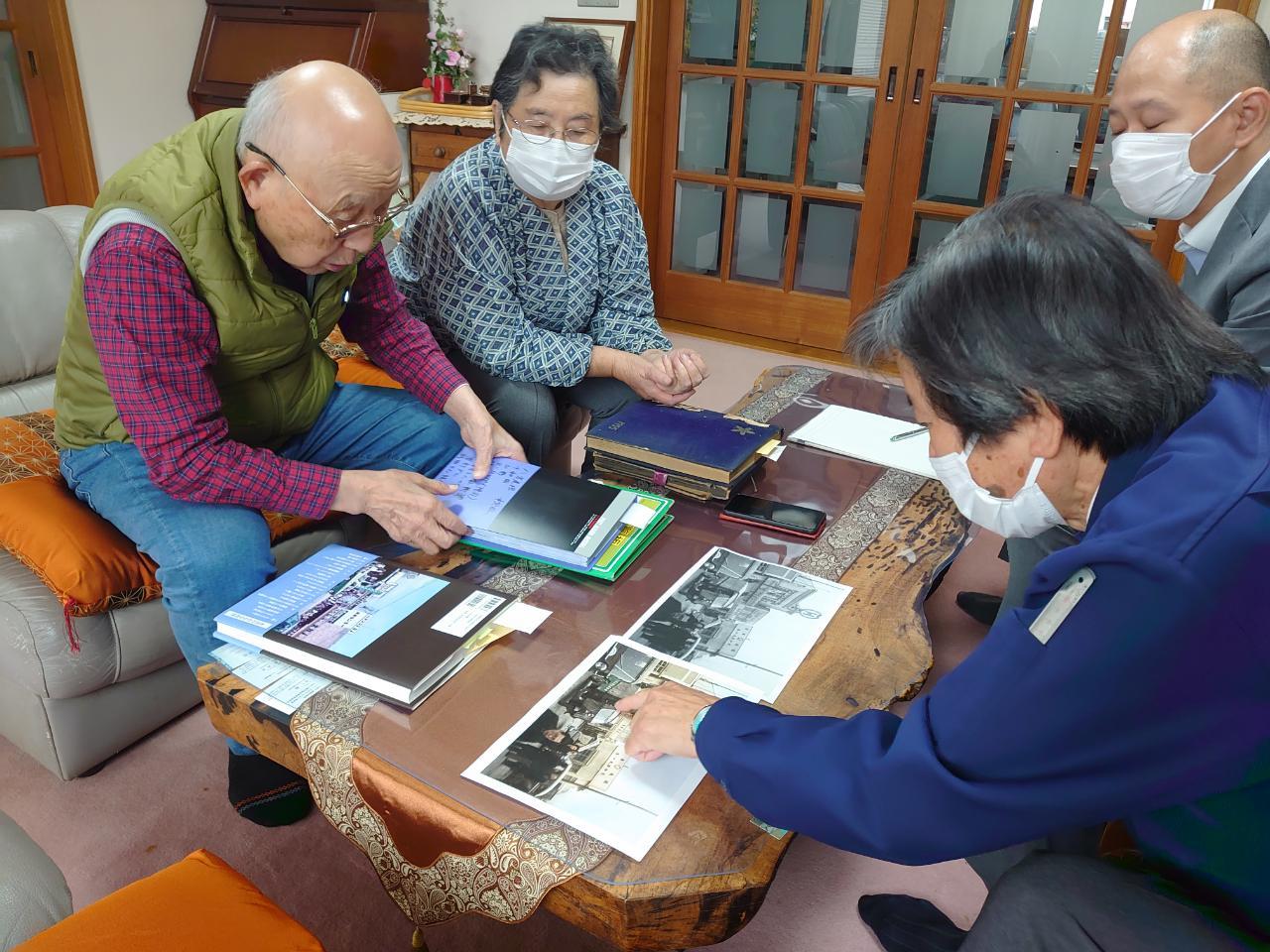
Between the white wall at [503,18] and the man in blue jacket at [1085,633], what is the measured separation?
3076 mm

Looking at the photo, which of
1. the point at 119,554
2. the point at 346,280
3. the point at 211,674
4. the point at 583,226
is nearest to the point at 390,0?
the point at 583,226

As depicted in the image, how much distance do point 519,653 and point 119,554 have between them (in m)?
0.76

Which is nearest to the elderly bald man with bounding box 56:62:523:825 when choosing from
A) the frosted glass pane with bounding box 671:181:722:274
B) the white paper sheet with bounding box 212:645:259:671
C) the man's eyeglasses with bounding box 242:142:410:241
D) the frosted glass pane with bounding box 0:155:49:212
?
the man's eyeglasses with bounding box 242:142:410:241

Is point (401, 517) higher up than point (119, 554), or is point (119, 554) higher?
point (401, 517)

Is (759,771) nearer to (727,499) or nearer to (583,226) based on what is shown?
(727,499)

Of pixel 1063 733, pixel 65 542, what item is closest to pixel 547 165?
pixel 65 542

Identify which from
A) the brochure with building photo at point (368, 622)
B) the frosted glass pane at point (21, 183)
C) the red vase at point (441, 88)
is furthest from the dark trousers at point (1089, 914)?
the frosted glass pane at point (21, 183)

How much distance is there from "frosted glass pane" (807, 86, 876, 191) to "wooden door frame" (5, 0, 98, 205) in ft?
9.19

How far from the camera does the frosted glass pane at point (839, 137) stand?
3.30 metres

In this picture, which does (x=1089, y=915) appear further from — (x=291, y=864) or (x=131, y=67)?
(x=131, y=67)

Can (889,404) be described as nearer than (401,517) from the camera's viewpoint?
No

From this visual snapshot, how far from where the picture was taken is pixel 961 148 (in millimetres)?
3203

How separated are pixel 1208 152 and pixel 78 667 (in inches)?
81.9

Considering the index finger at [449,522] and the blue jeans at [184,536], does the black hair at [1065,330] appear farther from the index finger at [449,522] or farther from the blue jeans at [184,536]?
the blue jeans at [184,536]
